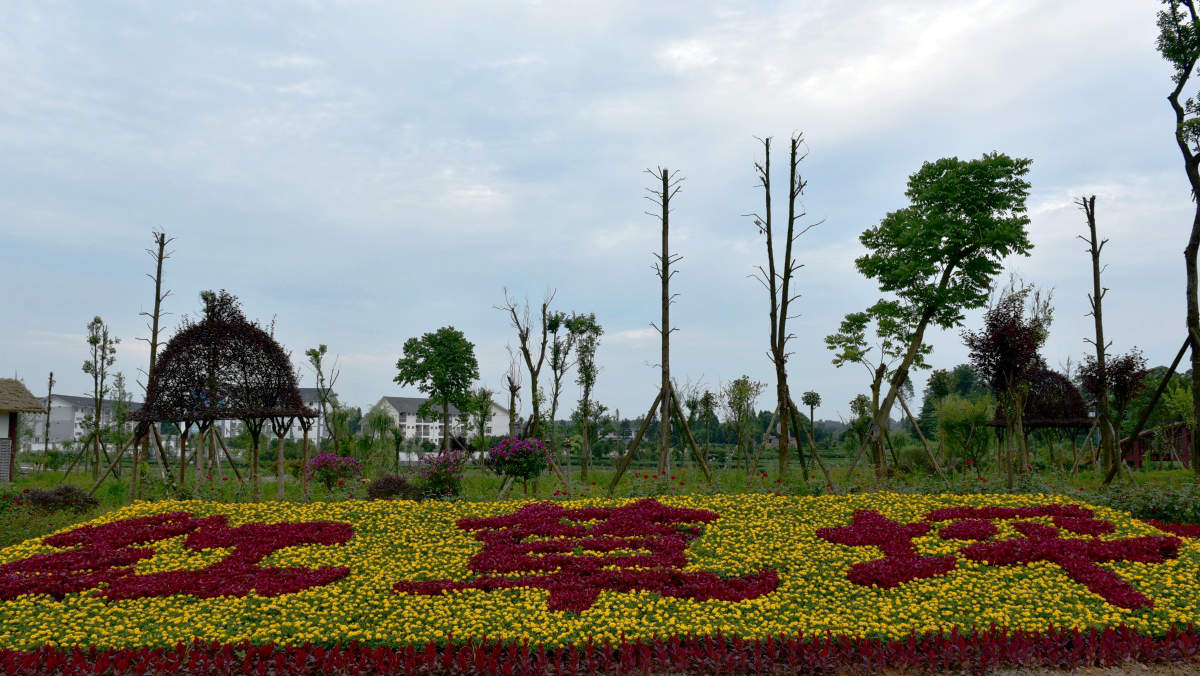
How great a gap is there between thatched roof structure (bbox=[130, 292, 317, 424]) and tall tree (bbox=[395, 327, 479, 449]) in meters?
7.37

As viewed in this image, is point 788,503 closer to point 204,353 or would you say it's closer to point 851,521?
point 851,521

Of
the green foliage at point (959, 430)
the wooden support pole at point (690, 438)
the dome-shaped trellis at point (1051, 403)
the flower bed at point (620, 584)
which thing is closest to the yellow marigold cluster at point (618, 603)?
the flower bed at point (620, 584)

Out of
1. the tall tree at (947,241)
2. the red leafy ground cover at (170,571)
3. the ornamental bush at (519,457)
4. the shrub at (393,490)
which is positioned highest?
the tall tree at (947,241)

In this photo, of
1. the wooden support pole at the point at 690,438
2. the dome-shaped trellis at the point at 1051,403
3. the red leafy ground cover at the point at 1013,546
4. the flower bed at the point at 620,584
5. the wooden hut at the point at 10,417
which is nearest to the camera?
the flower bed at the point at 620,584

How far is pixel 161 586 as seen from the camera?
8.43 metres

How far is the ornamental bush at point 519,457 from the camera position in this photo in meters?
15.1

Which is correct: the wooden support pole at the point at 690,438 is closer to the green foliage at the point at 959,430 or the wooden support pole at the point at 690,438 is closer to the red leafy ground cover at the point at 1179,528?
the red leafy ground cover at the point at 1179,528

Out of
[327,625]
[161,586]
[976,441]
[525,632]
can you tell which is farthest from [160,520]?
[976,441]

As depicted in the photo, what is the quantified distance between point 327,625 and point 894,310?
44.6 feet

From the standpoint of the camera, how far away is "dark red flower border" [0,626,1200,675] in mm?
6133

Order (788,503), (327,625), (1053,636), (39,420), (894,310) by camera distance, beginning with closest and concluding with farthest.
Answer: (1053,636) → (327,625) → (788,503) → (894,310) → (39,420)

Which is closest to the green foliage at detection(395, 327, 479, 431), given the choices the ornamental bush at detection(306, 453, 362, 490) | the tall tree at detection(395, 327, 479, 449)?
the tall tree at detection(395, 327, 479, 449)

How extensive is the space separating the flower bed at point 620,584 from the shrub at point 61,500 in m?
2.76

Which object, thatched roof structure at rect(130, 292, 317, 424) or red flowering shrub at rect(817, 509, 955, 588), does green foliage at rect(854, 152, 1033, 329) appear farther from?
thatched roof structure at rect(130, 292, 317, 424)
